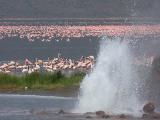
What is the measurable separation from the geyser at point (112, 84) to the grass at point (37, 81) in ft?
29.6

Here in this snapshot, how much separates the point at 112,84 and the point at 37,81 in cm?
1118

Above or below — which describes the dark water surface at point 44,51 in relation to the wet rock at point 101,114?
below

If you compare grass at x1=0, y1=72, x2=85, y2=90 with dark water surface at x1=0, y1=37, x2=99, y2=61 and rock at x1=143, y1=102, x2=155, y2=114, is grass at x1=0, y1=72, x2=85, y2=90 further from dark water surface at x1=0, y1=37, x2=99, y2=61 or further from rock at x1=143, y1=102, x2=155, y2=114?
dark water surface at x1=0, y1=37, x2=99, y2=61

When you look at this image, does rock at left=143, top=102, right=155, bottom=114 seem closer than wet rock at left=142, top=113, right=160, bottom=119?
No

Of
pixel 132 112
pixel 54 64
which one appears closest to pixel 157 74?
pixel 132 112

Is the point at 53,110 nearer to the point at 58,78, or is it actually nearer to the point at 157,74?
the point at 157,74

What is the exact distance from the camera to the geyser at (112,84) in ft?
140

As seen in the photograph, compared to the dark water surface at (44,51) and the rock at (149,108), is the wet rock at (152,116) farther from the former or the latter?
the dark water surface at (44,51)

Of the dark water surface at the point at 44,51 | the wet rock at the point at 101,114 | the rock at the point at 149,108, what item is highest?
the rock at the point at 149,108

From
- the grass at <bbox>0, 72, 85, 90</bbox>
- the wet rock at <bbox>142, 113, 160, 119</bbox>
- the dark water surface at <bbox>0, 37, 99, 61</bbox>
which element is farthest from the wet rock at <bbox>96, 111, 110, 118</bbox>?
the dark water surface at <bbox>0, 37, 99, 61</bbox>

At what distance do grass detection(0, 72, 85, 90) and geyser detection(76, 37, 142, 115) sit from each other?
29.6ft

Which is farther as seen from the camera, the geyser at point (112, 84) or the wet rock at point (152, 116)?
the geyser at point (112, 84)

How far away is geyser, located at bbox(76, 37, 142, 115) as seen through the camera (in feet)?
140

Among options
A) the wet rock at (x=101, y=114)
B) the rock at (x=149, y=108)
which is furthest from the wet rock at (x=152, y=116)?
the wet rock at (x=101, y=114)
